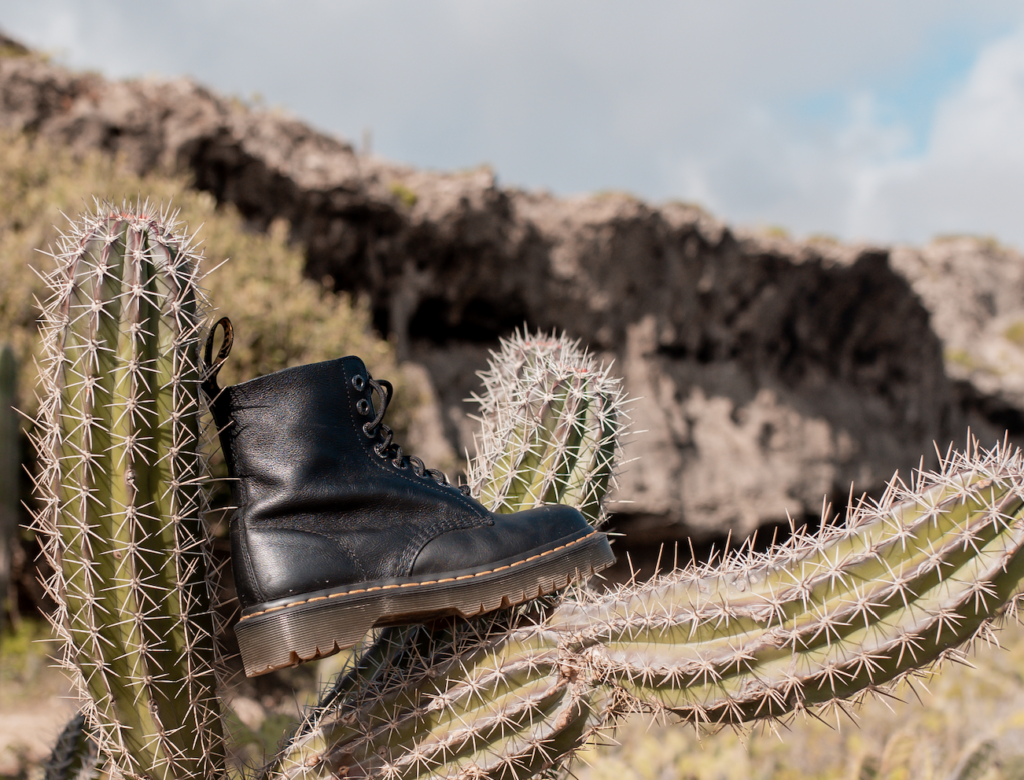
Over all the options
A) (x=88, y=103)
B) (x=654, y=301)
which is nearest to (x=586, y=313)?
(x=654, y=301)

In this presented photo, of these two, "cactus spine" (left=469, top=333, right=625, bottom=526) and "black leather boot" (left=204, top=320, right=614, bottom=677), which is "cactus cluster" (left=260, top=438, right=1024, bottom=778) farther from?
"cactus spine" (left=469, top=333, right=625, bottom=526)

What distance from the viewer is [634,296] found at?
396 inches

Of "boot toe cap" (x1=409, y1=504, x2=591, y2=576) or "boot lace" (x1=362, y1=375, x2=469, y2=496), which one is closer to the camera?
"boot toe cap" (x1=409, y1=504, x2=591, y2=576)

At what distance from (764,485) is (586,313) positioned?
3.52 m

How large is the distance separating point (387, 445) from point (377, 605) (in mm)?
371

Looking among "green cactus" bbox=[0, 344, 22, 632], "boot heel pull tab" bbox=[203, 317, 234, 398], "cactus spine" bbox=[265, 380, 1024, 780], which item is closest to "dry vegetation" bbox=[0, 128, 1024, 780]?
"green cactus" bbox=[0, 344, 22, 632]

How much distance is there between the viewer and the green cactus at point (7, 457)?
4293mm

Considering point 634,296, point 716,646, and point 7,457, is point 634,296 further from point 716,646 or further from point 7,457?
point 716,646

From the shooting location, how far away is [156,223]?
148 centimetres

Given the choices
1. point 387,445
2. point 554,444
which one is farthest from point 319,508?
point 554,444

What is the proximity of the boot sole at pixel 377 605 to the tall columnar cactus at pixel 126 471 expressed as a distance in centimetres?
17

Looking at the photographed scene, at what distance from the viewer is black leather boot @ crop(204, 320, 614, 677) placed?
149 centimetres

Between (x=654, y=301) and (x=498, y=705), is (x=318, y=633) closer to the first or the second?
(x=498, y=705)

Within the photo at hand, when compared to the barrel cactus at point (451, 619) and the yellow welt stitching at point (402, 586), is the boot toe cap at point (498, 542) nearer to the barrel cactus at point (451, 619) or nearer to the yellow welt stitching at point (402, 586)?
the yellow welt stitching at point (402, 586)
